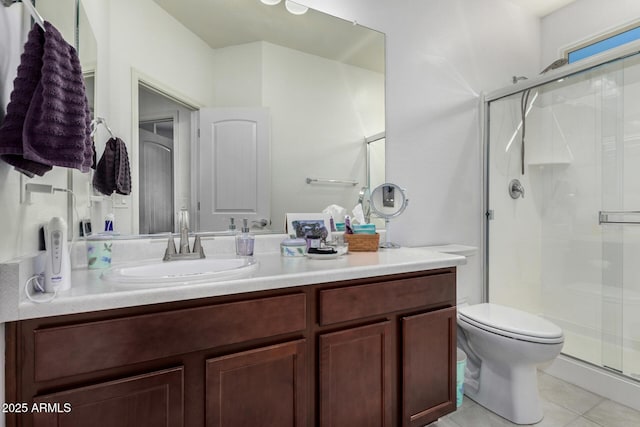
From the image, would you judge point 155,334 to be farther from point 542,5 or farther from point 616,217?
point 542,5

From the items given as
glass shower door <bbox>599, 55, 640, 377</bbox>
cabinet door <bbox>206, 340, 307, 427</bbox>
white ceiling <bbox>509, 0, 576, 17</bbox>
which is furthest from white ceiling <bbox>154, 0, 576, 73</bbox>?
glass shower door <bbox>599, 55, 640, 377</bbox>

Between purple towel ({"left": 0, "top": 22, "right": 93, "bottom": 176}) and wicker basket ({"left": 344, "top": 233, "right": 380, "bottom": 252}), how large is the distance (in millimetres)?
1208

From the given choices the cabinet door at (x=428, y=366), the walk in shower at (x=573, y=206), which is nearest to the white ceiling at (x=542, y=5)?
the walk in shower at (x=573, y=206)

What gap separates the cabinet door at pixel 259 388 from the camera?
92 centimetres

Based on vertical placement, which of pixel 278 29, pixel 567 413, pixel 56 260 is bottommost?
pixel 567 413

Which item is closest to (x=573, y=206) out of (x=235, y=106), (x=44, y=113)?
(x=235, y=106)

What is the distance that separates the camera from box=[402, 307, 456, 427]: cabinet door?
129 cm

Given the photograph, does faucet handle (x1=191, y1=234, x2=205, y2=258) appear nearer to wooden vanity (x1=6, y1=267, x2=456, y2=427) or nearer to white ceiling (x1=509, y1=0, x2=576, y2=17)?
wooden vanity (x1=6, y1=267, x2=456, y2=427)

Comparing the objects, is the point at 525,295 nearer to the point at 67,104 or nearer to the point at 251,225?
the point at 251,225

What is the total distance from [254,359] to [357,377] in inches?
16.9

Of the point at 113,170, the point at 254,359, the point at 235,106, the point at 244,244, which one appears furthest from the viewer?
the point at 235,106

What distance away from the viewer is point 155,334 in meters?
0.84

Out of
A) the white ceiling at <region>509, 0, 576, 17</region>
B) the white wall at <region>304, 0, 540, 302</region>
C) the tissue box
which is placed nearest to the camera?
the tissue box

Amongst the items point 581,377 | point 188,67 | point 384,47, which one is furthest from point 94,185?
point 581,377
